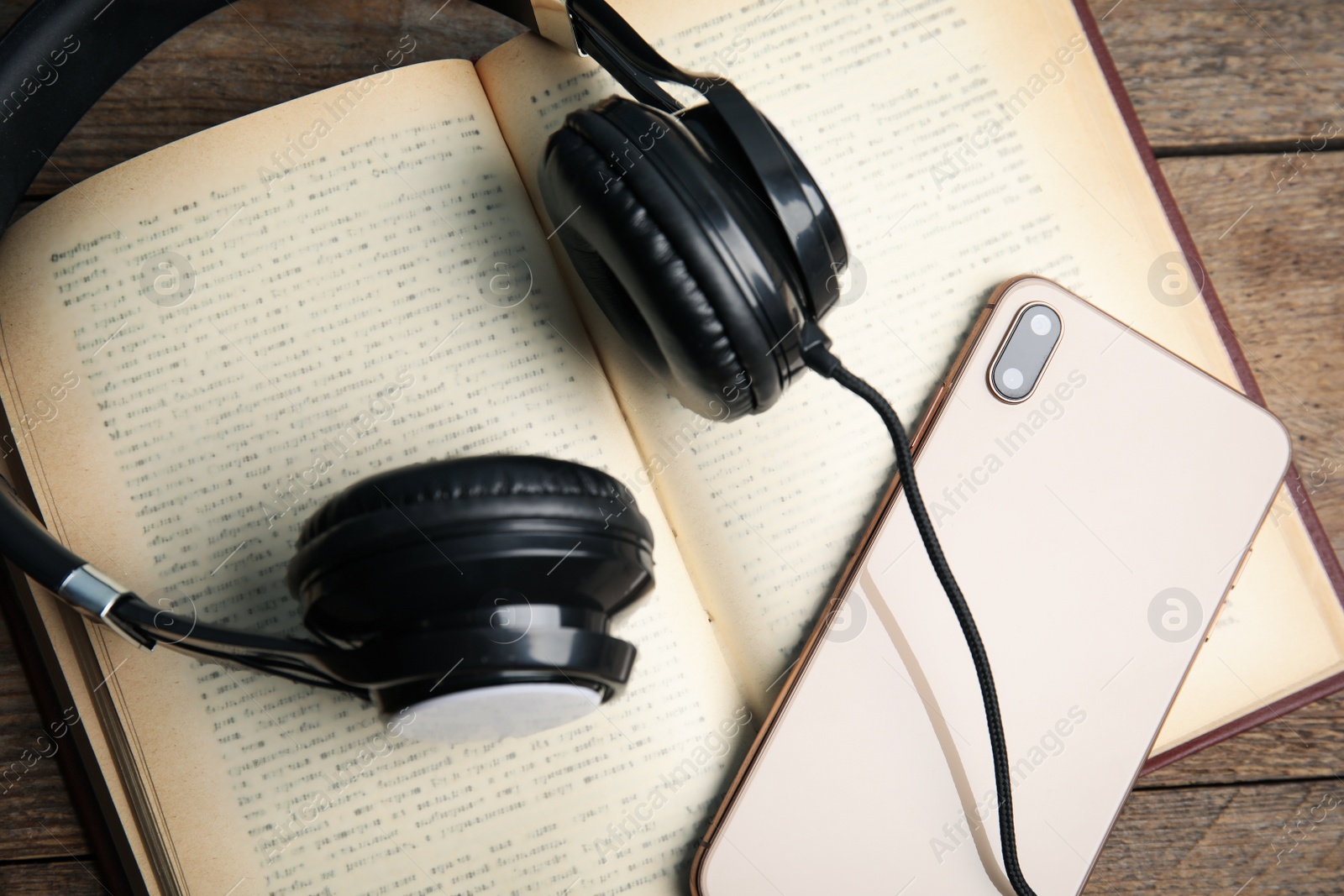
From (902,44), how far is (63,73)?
56cm

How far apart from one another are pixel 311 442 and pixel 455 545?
224 mm

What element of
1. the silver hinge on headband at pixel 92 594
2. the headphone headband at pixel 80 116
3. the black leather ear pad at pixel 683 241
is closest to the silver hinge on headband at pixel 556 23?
the headphone headband at pixel 80 116

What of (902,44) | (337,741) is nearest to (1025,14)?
(902,44)

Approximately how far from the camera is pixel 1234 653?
59cm

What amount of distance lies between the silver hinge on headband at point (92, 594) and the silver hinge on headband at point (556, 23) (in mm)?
430

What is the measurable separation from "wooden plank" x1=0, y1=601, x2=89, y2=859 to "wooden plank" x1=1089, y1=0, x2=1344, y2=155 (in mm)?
967

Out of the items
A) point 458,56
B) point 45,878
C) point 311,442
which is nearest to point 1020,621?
point 311,442

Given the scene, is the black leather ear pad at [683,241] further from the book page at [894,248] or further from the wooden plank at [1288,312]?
the wooden plank at [1288,312]

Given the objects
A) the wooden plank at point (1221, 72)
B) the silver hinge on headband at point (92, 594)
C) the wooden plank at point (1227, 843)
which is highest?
the silver hinge on headband at point (92, 594)

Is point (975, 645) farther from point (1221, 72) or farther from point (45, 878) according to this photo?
point (45, 878)

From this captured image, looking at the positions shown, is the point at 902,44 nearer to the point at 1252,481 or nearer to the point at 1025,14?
the point at 1025,14

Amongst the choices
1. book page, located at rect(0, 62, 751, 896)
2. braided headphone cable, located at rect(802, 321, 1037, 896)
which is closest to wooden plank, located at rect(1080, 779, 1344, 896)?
braided headphone cable, located at rect(802, 321, 1037, 896)

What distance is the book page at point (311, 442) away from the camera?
0.53 m

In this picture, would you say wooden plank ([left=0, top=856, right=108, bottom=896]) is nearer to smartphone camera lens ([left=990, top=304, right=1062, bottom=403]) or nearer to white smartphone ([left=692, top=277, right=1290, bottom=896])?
white smartphone ([left=692, top=277, right=1290, bottom=896])
